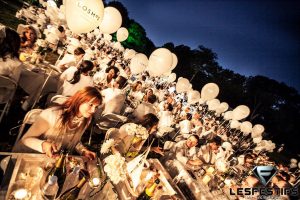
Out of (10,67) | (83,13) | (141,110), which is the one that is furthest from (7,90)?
(141,110)

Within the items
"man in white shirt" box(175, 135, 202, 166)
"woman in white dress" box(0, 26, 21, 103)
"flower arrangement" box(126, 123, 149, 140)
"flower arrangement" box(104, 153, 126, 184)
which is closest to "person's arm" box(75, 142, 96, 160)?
"flower arrangement" box(126, 123, 149, 140)

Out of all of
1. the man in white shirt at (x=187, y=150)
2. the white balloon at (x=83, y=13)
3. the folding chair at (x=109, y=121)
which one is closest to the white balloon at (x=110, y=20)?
the white balloon at (x=83, y=13)

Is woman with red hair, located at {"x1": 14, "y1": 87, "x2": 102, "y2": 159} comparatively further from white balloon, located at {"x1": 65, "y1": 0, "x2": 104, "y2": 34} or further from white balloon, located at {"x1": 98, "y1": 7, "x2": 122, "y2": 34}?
white balloon, located at {"x1": 98, "y1": 7, "x2": 122, "y2": 34}

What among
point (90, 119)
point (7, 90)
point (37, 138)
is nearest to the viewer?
point (37, 138)

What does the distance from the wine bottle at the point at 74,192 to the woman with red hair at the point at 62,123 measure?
0.54m

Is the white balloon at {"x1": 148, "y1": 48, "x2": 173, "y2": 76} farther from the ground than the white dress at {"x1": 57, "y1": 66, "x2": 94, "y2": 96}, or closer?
farther from the ground

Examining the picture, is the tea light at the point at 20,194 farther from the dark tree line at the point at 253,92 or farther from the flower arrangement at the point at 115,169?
the dark tree line at the point at 253,92

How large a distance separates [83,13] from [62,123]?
261 cm

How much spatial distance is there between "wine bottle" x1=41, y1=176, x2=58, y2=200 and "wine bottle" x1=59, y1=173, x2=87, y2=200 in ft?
0.35

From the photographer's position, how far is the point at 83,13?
423cm

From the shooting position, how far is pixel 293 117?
34.9 metres

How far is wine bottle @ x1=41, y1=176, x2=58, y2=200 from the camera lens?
1.64 m

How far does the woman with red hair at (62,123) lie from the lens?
2.34 meters

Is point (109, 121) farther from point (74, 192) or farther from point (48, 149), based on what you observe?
point (74, 192)
